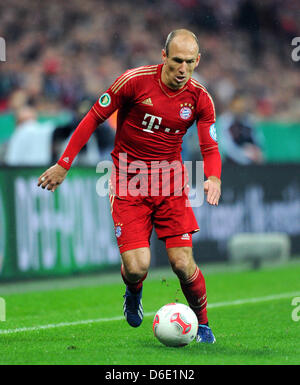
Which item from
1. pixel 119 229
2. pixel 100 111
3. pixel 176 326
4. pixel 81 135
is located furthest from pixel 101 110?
pixel 176 326

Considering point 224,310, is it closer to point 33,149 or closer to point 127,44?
point 33,149

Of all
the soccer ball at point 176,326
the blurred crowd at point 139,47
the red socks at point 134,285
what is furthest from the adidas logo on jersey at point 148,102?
the blurred crowd at point 139,47

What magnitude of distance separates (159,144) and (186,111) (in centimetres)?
33

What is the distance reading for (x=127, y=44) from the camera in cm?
2005

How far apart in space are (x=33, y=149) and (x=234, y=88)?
8906 mm

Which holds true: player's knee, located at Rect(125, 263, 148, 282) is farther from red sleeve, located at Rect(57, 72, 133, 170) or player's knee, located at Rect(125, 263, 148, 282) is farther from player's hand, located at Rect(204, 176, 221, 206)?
red sleeve, located at Rect(57, 72, 133, 170)

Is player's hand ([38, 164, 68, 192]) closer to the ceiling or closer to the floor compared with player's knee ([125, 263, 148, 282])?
closer to the ceiling

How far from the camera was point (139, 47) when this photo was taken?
20.2m

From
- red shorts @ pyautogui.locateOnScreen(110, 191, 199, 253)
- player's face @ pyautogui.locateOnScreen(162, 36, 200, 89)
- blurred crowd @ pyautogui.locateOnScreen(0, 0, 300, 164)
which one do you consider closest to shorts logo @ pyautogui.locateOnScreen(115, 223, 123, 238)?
red shorts @ pyautogui.locateOnScreen(110, 191, 199, 253)

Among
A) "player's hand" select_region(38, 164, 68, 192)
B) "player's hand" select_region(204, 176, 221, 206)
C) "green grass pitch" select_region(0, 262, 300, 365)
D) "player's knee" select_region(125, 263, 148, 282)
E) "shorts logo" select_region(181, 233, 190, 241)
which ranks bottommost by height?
"green grass pitch" select_region(0, 262, 300, 365)

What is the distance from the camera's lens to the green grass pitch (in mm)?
5680

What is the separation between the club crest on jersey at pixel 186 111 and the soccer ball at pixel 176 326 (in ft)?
4.63

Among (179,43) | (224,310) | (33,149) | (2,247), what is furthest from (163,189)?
(33,149)

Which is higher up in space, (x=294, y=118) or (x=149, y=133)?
(x=294, y=118)
